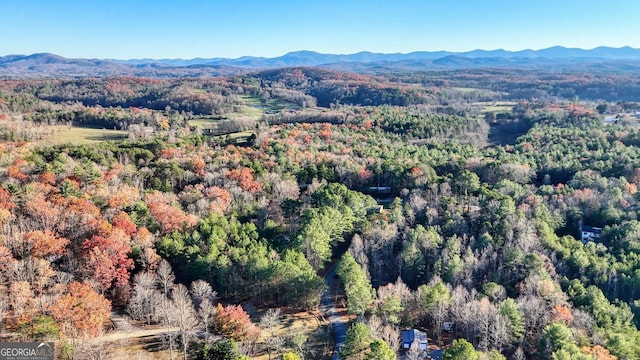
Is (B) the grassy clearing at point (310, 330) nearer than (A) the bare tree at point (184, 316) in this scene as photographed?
No

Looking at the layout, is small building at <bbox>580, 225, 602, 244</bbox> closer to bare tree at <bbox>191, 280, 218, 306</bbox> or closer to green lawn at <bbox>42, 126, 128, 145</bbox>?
bare tree at <bbox>191, 280, 218, 306</bbox>

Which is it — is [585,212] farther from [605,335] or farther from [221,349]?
[221,349]

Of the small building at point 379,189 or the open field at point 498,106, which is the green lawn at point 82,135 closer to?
the small building at point 379,189

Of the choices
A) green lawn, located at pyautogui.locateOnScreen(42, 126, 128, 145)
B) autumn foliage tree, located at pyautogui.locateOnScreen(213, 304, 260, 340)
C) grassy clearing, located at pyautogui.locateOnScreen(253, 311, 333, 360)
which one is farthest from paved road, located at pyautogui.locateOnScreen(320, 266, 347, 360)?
green lawn, located at pyautogui.locateOnScreen(42, 126, 128, 145)

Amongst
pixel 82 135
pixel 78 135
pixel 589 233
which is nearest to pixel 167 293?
pixel 589 233

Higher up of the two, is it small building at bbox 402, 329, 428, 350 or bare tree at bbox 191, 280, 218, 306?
bare tree at bbox 191, 280, 218, 306

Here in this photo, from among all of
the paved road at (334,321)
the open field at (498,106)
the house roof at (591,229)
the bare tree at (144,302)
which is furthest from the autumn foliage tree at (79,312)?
the open field at (498,106)
